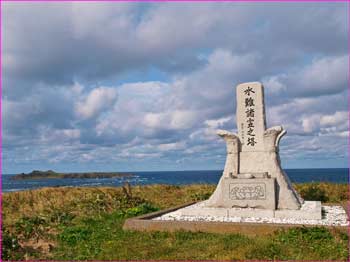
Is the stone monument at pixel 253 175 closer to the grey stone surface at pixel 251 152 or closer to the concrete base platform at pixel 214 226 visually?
the grey stone surface at pixel 251 152

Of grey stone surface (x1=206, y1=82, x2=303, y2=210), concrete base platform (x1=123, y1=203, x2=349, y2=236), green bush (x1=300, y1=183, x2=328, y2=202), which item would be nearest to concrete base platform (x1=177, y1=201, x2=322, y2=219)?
grey stone surface (x1=206, y1=82, x2=303, y2=210)

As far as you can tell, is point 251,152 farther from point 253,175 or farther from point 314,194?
point 314,194

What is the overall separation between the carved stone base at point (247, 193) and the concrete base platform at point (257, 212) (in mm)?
225

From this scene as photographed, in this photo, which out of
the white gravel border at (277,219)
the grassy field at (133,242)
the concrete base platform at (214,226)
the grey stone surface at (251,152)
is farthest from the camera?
the grey stone surface at (251,152)

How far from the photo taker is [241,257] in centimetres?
600

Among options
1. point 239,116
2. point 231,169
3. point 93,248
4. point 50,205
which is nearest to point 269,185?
point 231,169

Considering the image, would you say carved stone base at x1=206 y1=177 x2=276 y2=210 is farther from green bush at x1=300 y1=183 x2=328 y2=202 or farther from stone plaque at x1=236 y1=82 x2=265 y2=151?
green bush at x1=300 y1=183 x2=328 y2=202

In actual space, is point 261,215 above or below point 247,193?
below

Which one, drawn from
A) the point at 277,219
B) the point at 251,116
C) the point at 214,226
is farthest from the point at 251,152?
the point at 214,226

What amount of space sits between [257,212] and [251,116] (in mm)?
2622

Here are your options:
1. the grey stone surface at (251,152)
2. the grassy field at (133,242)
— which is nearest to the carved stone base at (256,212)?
the grey stone surface at (251,152)

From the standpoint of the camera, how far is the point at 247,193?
32.8 ft

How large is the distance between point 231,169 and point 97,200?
4302 millimetres

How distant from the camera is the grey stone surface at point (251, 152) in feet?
33.4
